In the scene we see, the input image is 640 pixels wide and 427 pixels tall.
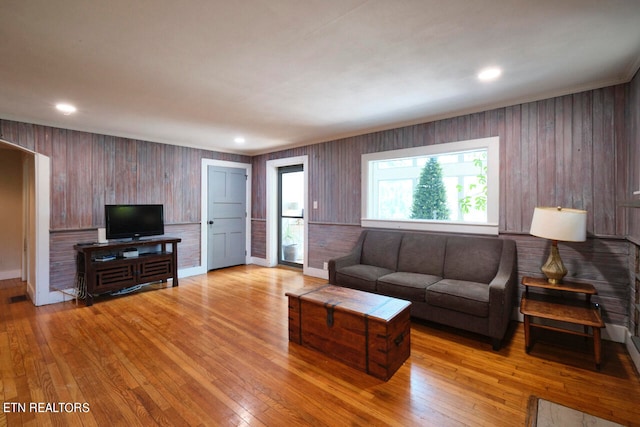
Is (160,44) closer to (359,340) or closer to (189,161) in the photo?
(359,340)

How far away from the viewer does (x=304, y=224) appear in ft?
17.7

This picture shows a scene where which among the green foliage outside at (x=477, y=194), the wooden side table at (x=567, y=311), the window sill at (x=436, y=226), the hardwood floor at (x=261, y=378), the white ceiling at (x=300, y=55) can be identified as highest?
the white ceiling at (x=300, y=55)

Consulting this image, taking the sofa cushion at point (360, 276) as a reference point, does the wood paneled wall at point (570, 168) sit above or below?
above

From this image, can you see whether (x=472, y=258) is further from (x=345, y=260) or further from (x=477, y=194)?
(x=345, y=260)

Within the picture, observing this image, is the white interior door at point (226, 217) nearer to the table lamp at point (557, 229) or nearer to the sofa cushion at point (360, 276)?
the sofa cushion at point (360, 276)

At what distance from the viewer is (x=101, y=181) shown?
435 centimetres

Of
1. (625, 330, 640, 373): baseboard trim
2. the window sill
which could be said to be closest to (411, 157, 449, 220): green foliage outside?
the window sill

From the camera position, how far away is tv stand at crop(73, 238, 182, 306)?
3857 millimetres

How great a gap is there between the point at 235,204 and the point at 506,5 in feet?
17.5

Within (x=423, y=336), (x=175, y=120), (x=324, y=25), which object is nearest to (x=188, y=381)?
(x=423, y=336)

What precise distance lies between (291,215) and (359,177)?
6.18 ft

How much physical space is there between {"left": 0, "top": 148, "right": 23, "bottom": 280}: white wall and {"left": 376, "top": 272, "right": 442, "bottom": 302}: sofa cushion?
6.31 m

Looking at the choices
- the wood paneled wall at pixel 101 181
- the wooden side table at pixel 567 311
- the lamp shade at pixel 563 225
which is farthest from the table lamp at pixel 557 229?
the wood paneled wall at pixel 101 181

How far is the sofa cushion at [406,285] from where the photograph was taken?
3.08 m
